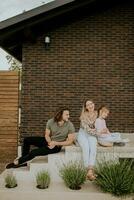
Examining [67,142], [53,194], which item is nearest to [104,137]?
[67,142]

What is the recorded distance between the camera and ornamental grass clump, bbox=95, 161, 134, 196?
693 cm

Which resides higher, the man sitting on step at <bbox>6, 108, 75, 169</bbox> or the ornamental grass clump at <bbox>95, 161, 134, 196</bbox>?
the man sitting on step at <bbox>6, 108, 75, 169</bbox>

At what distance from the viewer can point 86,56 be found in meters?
10.9

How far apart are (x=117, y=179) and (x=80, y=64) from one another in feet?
14.9

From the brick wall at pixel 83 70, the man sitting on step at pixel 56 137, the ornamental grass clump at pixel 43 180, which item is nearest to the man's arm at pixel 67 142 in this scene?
the man sitting on step at pixel 56 137

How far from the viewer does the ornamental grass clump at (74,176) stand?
723 cm

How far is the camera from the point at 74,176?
23.7ft

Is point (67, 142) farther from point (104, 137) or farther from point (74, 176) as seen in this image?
point (74, 176)

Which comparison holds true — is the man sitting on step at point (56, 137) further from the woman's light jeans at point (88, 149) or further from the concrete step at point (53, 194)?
the concrete step at point (53, 194)

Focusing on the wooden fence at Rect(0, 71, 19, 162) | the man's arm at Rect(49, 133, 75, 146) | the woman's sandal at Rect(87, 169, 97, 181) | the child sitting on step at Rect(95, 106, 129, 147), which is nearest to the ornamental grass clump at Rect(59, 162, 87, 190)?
the woman's sandal at Rect(87, 169, 97, 181)

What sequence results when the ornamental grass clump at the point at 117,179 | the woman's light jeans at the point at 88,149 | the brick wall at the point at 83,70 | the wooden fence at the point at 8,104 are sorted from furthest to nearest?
the wooden fence at the point at 8,104 → the brick wall at the point at 83,70 → the woman's light jeans at the point at 88,149 → the ornamental grass clump at the point at 117,179

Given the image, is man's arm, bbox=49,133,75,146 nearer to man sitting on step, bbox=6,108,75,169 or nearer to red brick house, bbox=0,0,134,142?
man sitting on step, bbox=6,108,75,169

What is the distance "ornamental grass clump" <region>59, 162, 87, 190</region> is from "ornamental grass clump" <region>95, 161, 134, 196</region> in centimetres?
27

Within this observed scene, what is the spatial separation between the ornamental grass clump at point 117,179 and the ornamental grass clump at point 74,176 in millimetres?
269
